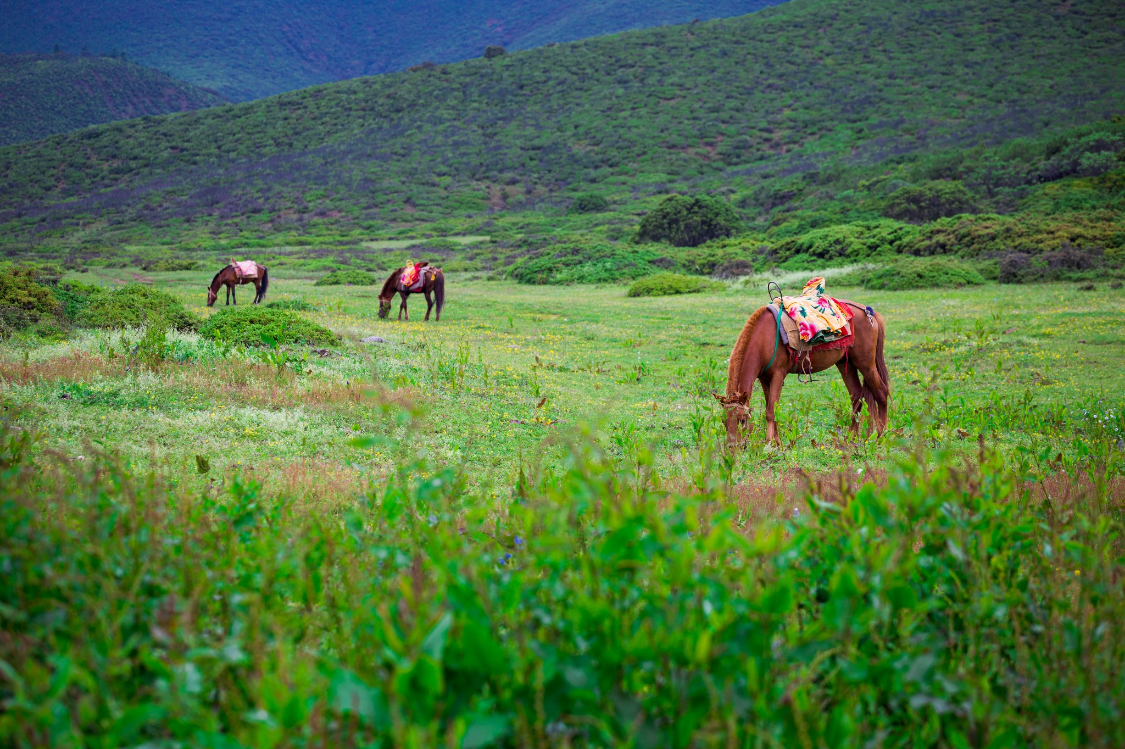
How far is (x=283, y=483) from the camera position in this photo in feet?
16.8

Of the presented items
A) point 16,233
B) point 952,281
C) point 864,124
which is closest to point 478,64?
point 864,124

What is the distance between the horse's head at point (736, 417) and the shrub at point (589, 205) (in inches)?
2113

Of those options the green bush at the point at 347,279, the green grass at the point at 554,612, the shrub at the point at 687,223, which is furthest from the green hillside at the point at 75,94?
the green grass at the point at 554,612

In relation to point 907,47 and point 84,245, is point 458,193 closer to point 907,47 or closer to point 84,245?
point 84,245

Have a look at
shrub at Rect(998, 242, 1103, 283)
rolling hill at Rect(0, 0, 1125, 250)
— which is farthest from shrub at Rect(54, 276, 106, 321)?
rolling hill at Rect(0, 0, 1125, 250)

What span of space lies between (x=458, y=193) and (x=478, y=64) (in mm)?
36652

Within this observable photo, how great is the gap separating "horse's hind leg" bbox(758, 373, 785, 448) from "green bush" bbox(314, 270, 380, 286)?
24.7 meters

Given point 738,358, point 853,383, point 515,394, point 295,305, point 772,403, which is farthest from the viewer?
point 295,305

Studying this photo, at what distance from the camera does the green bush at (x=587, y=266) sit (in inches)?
1280

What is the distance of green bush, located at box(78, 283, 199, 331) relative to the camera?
12328 millimetres

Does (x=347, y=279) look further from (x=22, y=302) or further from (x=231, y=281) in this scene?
(x=22, y=302)

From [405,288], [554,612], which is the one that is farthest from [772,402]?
[405,288]

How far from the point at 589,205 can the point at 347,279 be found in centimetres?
3385

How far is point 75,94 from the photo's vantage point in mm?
108938
